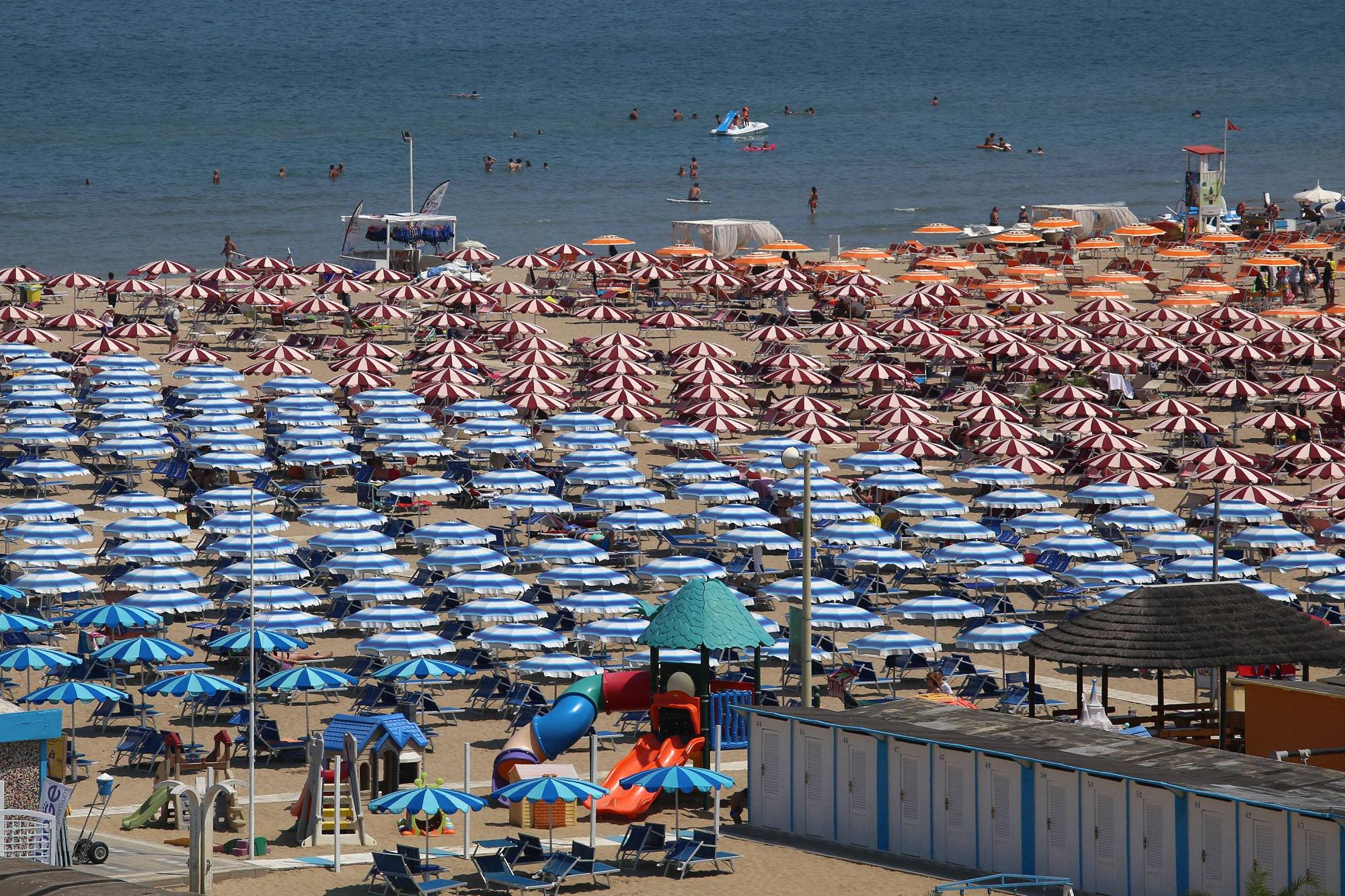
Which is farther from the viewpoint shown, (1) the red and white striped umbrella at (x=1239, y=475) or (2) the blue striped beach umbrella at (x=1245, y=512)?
(1) the red and white striped umbrella at (x=1239, y=475)

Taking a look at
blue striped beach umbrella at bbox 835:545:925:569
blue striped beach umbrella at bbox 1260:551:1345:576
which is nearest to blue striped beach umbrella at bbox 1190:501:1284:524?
blue striped beach umbrella at bbox 1260:551:1345:576

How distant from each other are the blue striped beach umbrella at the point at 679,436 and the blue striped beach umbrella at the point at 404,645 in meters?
10.9

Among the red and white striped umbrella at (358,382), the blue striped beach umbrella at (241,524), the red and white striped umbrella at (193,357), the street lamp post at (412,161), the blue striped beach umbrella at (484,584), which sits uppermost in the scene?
the street lamp post at (412,161)

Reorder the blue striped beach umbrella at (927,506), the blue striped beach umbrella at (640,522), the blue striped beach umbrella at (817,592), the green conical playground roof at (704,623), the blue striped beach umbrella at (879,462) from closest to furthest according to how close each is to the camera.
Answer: the green conical playground roof at (704,623), the blue striped beach umbrella at (817,592), the blue striped beach umbrella at (640,522), the blue striped beach umbrella at (927,506), the blue striped beach umbrella at (879,462)

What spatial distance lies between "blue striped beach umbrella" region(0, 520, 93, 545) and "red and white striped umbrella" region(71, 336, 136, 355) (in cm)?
1356

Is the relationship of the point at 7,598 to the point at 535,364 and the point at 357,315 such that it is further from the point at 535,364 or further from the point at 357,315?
the point at 357,315

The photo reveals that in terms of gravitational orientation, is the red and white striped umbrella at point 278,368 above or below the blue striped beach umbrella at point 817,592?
above

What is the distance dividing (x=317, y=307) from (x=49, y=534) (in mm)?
17803

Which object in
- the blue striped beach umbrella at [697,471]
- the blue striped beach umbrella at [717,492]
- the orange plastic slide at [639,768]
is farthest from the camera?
the blue striped beach umbrella at [697,471]

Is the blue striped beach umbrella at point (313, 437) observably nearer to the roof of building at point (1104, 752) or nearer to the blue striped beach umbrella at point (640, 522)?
the blue striped beach umbrella at point (640, 522)

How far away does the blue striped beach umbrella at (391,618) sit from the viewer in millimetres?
24984

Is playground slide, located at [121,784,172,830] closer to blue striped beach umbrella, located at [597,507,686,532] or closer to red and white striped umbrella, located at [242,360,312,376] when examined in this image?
blue striped beach umbrella, located at [597,507,686,532]

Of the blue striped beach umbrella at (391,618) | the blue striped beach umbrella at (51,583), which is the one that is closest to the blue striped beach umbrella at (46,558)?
the blue striped beach umbrella at (51,583)

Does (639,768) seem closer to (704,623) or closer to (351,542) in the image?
(704,623)
